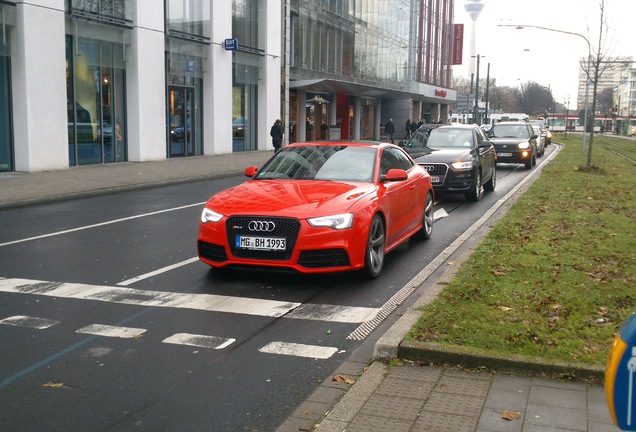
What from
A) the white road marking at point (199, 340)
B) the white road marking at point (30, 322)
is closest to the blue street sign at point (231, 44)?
the white road marking at point (30, 322)

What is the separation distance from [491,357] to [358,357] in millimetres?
1010

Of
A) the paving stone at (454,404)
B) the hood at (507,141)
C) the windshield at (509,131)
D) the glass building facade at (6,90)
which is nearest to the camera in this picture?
the paving stone at (454,404)

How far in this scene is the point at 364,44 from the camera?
52562mm

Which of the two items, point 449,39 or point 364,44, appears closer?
point 364,44

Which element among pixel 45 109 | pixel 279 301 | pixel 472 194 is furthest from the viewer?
pixel 45 109

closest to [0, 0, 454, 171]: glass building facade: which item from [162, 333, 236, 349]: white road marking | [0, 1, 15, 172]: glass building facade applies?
[0, 1, 15, 172]: glass building facade

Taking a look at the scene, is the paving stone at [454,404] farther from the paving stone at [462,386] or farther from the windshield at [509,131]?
the windshield at [509,131]

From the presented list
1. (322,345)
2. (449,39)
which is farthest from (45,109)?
(449,39)

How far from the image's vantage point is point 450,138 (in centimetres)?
1734

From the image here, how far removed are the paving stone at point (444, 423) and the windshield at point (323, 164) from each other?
4832 mm

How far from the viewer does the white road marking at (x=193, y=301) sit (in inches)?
260

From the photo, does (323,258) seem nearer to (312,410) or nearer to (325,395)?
(325,395)

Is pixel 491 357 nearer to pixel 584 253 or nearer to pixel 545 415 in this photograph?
pixel 545 415

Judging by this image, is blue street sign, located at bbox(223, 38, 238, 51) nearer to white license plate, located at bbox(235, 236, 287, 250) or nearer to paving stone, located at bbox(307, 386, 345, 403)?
white license plate, located at bbox(235, 236, 287, 250)
